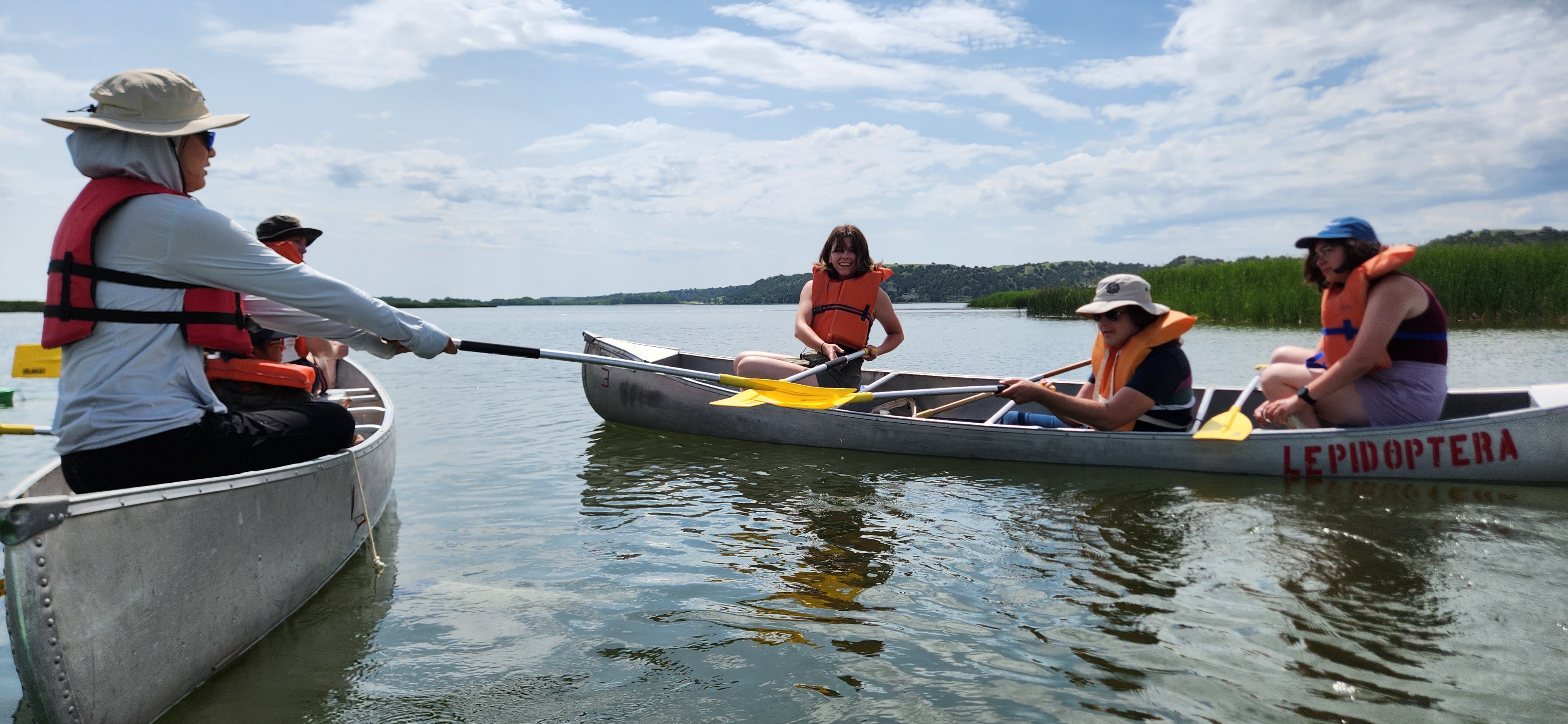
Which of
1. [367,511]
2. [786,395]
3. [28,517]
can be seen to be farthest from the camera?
[786,395]

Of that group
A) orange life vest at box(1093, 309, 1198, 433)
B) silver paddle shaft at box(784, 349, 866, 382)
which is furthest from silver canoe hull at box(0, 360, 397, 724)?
orange life vest at box(1093, 309, 1198, 433)

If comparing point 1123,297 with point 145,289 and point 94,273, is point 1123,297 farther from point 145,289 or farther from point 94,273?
point 94,273

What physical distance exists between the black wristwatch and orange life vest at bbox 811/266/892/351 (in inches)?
127

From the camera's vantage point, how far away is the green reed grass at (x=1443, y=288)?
1534 cm

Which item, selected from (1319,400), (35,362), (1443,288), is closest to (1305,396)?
(1319,400)

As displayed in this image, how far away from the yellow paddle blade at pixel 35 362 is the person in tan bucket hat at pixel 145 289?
0.87 meters

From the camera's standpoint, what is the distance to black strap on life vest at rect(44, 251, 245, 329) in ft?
7.97

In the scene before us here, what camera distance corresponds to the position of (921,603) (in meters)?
3.59

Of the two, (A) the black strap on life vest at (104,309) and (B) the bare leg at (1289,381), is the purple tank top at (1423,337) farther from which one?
(A) the black strap on life vest at (104,309)

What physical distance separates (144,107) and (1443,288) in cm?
1968

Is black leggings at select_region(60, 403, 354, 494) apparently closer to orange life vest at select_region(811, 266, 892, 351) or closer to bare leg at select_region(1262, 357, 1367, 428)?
orange life vest at select_region(811, 266, 892, 351)

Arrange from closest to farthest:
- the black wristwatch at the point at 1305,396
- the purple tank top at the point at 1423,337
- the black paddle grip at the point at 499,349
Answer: the black paddle grip at the point at 499,349, the purple tank top at the point at 1423,337, the black wristwatch at the point at 1305,396

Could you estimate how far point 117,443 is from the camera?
2.51m

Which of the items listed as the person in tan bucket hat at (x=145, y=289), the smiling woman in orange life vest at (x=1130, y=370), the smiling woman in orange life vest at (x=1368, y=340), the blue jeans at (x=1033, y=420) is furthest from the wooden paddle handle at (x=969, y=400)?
the person in tan bucket hat at (x=145, y=289)
